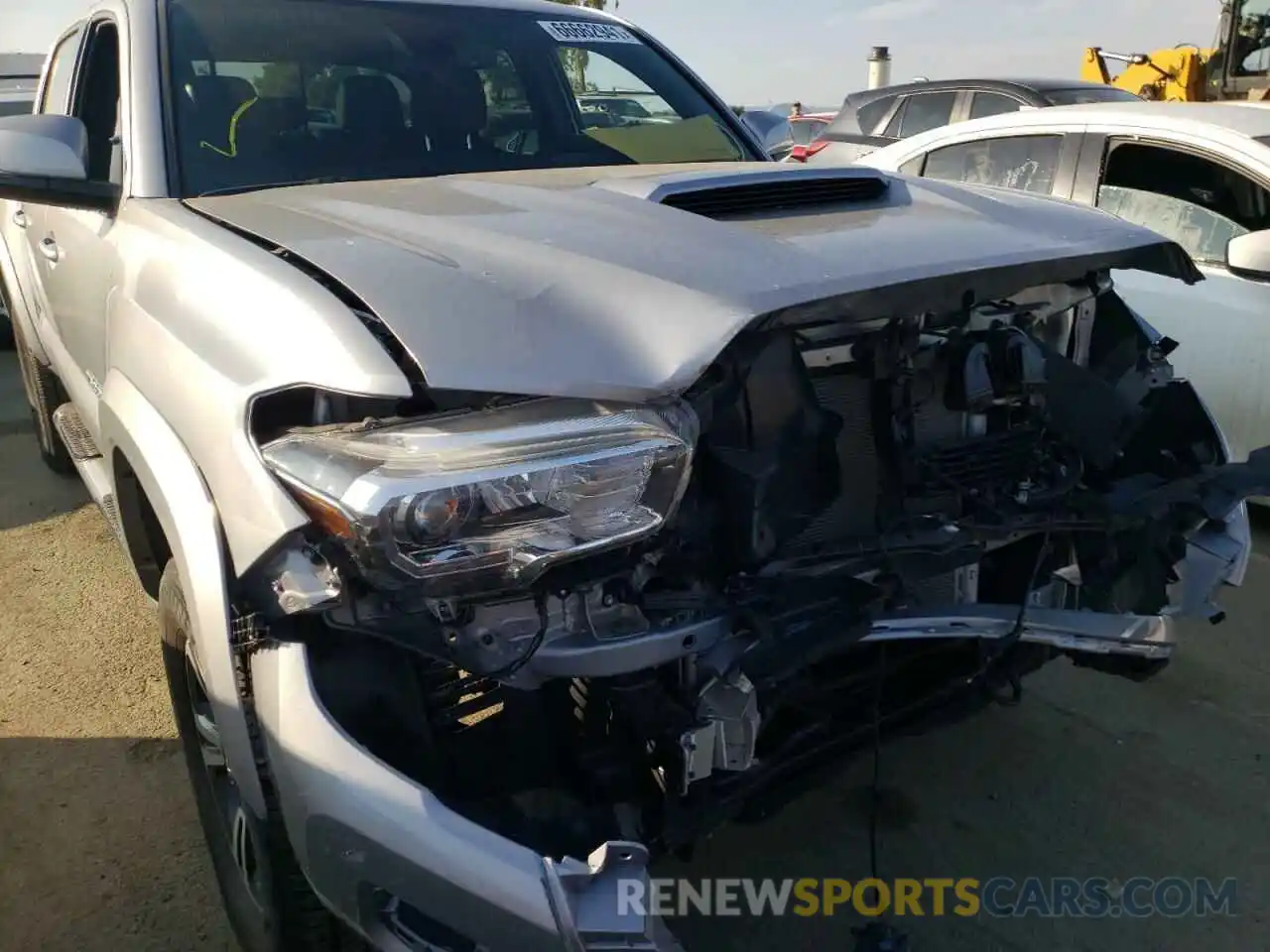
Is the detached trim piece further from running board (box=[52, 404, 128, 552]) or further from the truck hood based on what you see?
running board (box=[52, 404, 128, 552])

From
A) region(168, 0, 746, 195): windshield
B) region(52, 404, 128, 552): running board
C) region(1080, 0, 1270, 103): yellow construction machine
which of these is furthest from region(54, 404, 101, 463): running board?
region(1080, 0, 1270, 103): yellow construction machine

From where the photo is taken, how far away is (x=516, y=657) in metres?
1.68

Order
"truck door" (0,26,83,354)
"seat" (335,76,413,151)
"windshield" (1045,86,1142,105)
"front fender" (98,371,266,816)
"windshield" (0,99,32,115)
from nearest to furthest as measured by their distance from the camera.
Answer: "front fender" (98,371,266,816)
"seat" (335,76,413,151)
"truck door" (0,26,83,354)
"windshield" (0,99,32,115)
"windshield" (1045,86,1142,105)

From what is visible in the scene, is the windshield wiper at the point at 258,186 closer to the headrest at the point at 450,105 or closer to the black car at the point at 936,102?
the headrest at the point at 450,105

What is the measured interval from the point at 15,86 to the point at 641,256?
8.16 metres

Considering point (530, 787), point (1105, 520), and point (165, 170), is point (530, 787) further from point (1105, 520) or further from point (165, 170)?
point (165, 170)

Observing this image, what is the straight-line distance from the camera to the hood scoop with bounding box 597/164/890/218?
2.26 m

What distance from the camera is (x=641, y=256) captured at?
1859mm

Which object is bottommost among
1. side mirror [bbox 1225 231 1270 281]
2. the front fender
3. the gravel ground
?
the gravel ground

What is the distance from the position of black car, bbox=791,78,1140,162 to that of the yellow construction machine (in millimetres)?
2619

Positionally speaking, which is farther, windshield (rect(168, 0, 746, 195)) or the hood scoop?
windshield (rect(168, 0, 746, 195))

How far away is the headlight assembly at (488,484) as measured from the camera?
1.53 meters

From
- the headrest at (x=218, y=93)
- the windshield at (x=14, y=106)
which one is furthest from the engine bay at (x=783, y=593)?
the windshield at (x=14, y=106)

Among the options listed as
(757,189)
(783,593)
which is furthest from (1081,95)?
(783,593)
